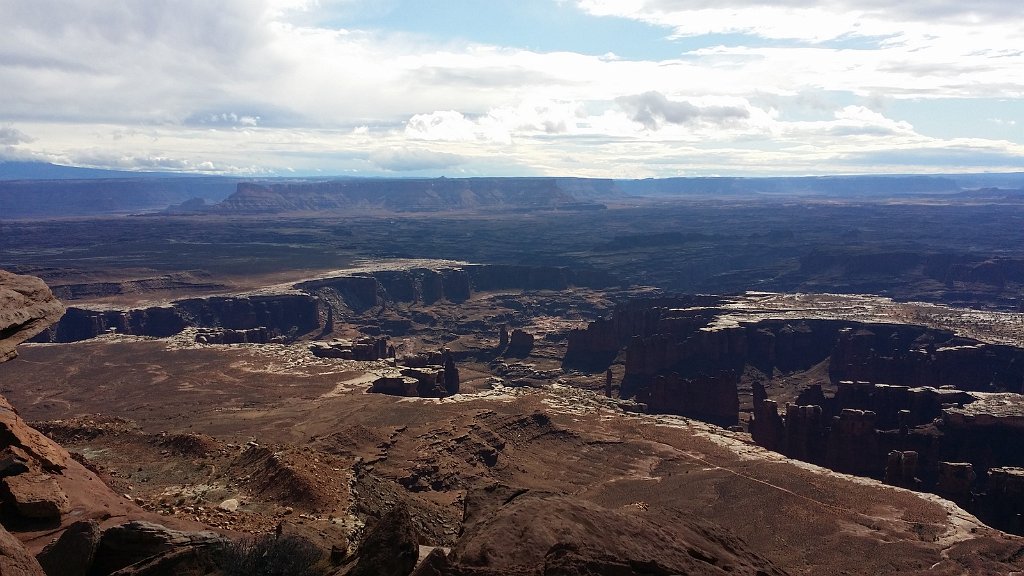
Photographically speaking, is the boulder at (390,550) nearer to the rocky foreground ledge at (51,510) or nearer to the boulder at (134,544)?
the boulder at (134,544)

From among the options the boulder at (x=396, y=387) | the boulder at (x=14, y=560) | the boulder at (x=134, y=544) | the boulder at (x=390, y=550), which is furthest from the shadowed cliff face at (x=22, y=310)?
the boulder at (x=396, y=387)

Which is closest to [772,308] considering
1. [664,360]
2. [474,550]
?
[664,360]

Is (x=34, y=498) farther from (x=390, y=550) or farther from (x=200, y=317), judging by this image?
(x=200, y=317)

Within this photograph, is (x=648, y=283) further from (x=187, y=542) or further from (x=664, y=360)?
(x=187, y=542)

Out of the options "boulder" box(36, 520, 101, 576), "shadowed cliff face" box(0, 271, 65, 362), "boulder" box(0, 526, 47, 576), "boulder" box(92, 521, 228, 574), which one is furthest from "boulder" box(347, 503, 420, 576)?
"shadowed cliff face" box(0, 271, 65, 362)

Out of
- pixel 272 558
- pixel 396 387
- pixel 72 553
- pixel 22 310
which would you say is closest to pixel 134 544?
pixel 72 553
